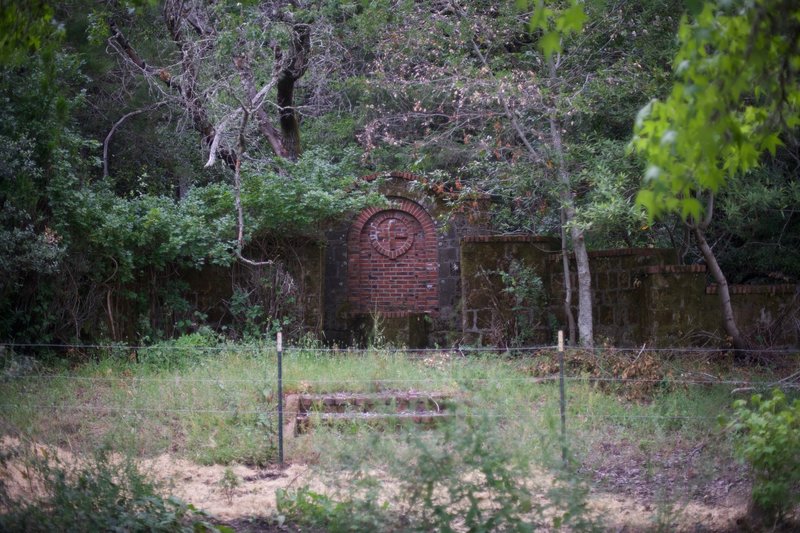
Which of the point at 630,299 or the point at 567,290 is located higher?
the point at 567,290

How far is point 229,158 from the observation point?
15.7 meters

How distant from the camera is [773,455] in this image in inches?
213

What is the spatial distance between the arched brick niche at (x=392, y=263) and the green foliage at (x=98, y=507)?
389 inches

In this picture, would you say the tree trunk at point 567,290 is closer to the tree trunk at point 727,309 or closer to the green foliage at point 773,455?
the tree trunk at point 727,309

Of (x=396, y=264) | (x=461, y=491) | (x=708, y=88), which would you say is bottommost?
(x=461, y=491)

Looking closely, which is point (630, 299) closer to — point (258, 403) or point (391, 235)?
point (391, 235)

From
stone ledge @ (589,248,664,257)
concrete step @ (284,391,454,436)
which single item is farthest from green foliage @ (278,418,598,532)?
stone ledge @ (589,248,664,257)

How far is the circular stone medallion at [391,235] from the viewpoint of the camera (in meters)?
15.4

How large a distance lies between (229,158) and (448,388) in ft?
26.4

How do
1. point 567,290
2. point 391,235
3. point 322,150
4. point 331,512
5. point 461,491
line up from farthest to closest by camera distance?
1. point 322,150
2. point 391,235
3. point 567,290
4. point 331,512
5. point 461,491

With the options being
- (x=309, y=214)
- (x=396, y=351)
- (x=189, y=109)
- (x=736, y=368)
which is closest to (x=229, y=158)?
(x=189, y=109)

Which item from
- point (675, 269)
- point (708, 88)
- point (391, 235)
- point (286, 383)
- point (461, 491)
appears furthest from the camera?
point (391, 235)

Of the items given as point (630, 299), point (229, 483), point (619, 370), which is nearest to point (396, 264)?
point (630, 299)

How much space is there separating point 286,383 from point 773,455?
5.66m
